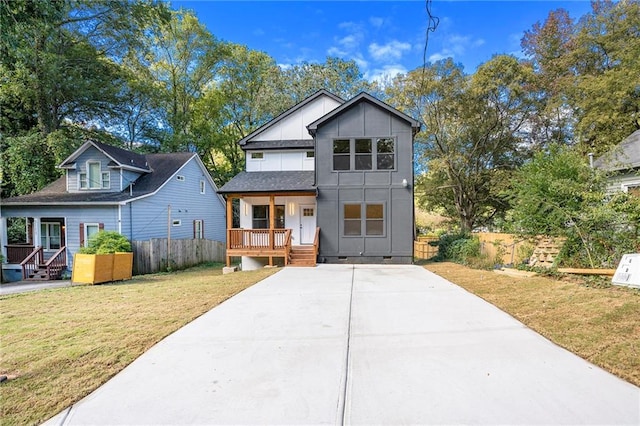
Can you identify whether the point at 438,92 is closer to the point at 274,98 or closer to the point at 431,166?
the point at 431,166

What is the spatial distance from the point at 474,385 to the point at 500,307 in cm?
324

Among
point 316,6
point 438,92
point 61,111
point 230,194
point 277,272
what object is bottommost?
point 277,272

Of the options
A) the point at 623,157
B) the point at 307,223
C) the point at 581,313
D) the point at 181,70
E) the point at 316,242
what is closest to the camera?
the point at 581,313

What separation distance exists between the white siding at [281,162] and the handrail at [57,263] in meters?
9.65

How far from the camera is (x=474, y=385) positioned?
3.14m

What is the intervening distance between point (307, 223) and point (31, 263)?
43.4ft

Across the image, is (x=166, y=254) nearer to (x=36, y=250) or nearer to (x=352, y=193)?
(x=36, y=250)

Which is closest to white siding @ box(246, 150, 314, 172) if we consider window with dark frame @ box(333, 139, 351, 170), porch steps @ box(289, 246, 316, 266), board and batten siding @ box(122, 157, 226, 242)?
window with dark frame @ box(333, 139, 351, 170)

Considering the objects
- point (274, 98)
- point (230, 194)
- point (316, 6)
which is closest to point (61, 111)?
point (274, 98)

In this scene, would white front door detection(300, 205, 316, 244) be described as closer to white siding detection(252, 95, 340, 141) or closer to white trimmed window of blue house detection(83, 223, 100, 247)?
white siding detection(252, 95, 340, 141)

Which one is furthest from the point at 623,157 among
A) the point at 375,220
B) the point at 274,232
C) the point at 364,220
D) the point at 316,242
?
the point at 274,232

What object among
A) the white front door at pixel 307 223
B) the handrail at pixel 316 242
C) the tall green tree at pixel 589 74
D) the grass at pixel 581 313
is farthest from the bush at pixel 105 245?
the tall green tree at pixel 589 74

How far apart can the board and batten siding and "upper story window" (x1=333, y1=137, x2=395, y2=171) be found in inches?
392

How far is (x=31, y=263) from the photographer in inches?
572
